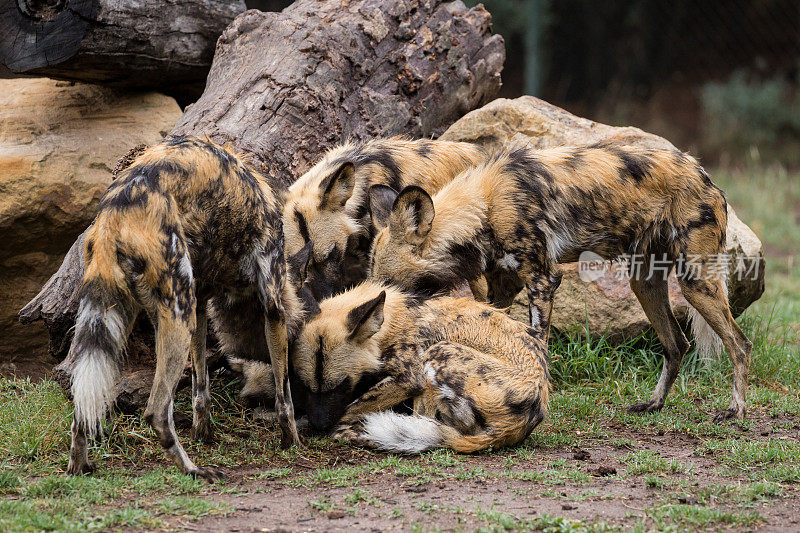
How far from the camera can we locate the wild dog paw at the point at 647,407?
193 inches

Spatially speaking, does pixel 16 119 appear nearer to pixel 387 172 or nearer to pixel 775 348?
pixel 387 172

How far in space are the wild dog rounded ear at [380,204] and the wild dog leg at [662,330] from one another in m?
1.52

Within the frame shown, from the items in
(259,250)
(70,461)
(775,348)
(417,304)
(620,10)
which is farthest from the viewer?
(620,10)

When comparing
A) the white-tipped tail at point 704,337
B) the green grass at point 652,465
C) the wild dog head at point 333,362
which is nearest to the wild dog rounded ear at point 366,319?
the wild dog head at point 333,362

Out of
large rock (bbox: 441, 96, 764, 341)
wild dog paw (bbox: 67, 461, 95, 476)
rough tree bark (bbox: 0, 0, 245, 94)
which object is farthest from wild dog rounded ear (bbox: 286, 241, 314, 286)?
rough tree bark (bbox: 0, 0, 245, 94)

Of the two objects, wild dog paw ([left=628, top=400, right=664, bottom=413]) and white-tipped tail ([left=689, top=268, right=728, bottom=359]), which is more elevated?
white-tipped tail ([left=689, top=268, right=728, bottom=359])

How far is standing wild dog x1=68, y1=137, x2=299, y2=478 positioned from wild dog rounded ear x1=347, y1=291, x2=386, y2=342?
36 centimetres

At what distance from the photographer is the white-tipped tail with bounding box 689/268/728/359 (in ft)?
17.3

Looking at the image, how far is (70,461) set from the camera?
342 centimetres

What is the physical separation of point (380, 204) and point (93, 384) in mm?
2303

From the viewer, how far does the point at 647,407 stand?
16.2ft

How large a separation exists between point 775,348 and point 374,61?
340 cm

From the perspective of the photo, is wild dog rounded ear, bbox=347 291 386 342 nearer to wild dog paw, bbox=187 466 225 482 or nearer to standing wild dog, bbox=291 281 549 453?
standing wild dog, bbox=291 281 549 453

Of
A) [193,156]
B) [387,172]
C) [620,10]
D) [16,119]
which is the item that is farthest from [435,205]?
[620,10]
